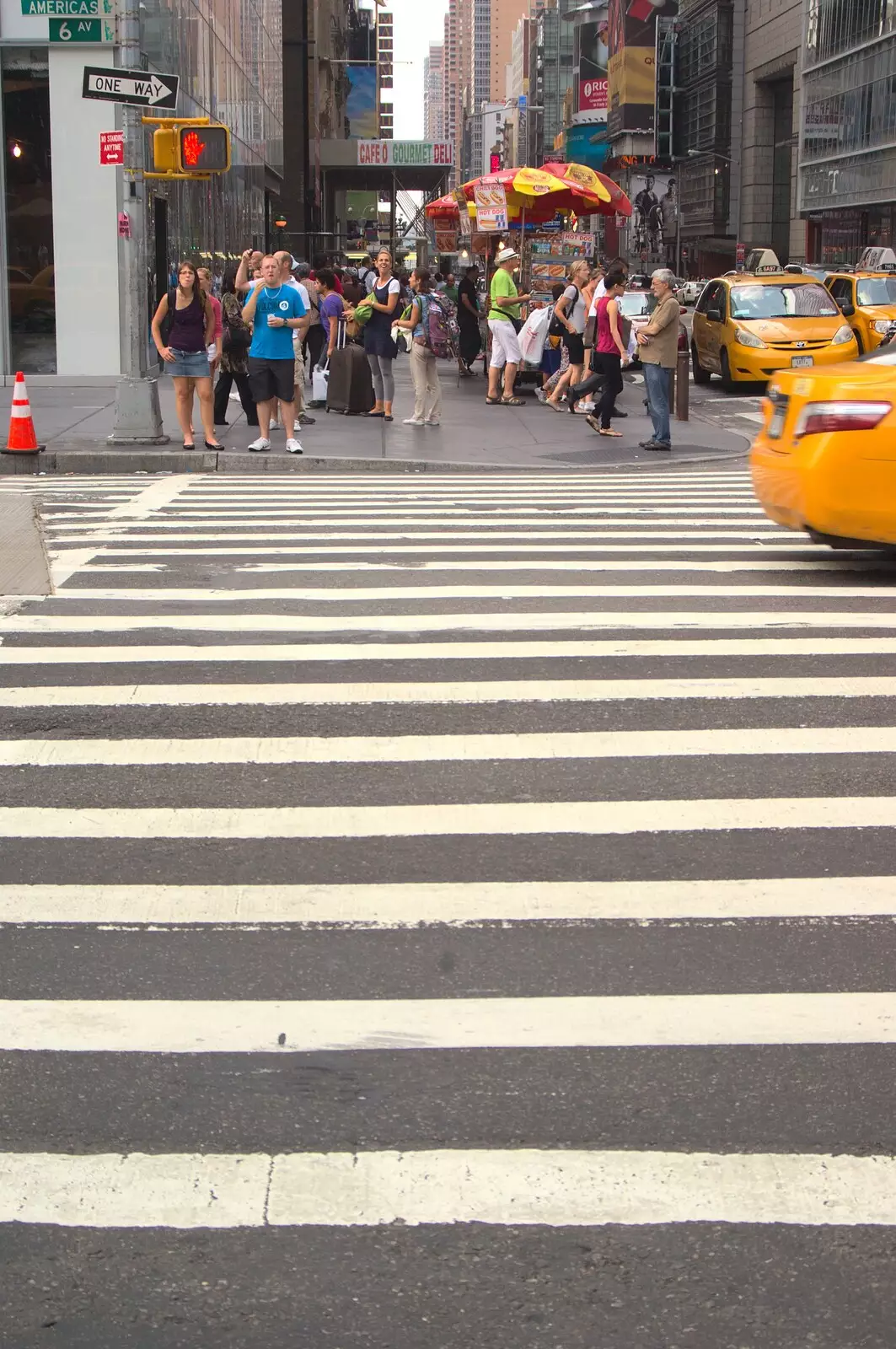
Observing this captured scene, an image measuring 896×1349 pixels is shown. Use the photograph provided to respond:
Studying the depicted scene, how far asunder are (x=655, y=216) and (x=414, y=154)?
82.5 metres

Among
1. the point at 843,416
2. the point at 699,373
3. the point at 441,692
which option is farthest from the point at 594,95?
the point at 441,692

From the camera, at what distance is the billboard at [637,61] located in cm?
14350

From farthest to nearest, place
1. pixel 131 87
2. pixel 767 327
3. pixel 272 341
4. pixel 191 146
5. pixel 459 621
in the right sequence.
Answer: pixel 767 327, pixel 191 146, pixel 131 87, pixel 272 341, pixel 459 621

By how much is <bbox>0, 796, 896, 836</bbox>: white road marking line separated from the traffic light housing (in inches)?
504

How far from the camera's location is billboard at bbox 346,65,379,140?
358 ft

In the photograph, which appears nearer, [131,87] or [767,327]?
[131,87]

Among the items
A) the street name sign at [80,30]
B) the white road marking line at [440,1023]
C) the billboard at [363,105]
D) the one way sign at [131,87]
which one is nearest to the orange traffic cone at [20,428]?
the one way sign at [131,87]

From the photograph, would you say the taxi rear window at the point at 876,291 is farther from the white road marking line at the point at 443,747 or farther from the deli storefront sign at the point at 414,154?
the deli storefront sign at the point at 414,154

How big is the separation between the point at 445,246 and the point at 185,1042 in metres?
34.0

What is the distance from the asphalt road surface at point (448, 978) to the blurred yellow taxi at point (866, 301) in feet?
70.6

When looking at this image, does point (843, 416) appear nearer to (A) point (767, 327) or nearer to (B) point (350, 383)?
(B) point (350, 383)

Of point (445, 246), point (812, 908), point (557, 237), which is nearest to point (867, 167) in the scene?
point (445, 246)

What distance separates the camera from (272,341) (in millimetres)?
16672

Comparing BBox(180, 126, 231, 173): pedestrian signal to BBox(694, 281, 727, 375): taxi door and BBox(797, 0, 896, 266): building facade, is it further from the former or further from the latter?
BBox(797, 0, 896, 266): building facade
